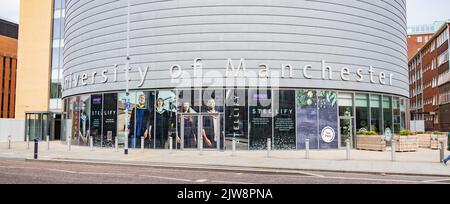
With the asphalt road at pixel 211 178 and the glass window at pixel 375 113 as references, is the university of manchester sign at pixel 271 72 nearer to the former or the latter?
the glass window at pixel 375 113

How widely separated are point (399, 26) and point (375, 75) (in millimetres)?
6261

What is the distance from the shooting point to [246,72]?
2523 cm

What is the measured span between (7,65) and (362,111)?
5729 centimetres

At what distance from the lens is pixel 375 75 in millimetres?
28109

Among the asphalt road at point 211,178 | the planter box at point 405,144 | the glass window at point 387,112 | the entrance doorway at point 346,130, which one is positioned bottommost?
the asphalt road at point 211,178

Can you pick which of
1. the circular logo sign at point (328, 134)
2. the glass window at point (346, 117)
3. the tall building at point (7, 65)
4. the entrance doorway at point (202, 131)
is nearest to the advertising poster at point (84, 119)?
the entrance doorway at point (202, 131)

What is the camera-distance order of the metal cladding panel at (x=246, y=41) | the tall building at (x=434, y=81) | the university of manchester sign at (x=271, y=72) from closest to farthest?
1. the university of manchester sign at (x=271, y=72)
2. the metal cladding panel at (x=246, y=41)
3. the tall building at (x=434, y=81)

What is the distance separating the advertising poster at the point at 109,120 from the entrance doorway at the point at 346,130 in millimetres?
16324

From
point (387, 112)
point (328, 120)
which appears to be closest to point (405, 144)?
point (328, 120)

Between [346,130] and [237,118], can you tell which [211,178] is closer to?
[237,118]

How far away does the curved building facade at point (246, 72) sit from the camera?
2530 centimetres

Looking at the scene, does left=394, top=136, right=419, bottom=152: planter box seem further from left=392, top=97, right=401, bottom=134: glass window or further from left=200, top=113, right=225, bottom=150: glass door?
left=200, top=113, right=225, bottom=150: glass door
